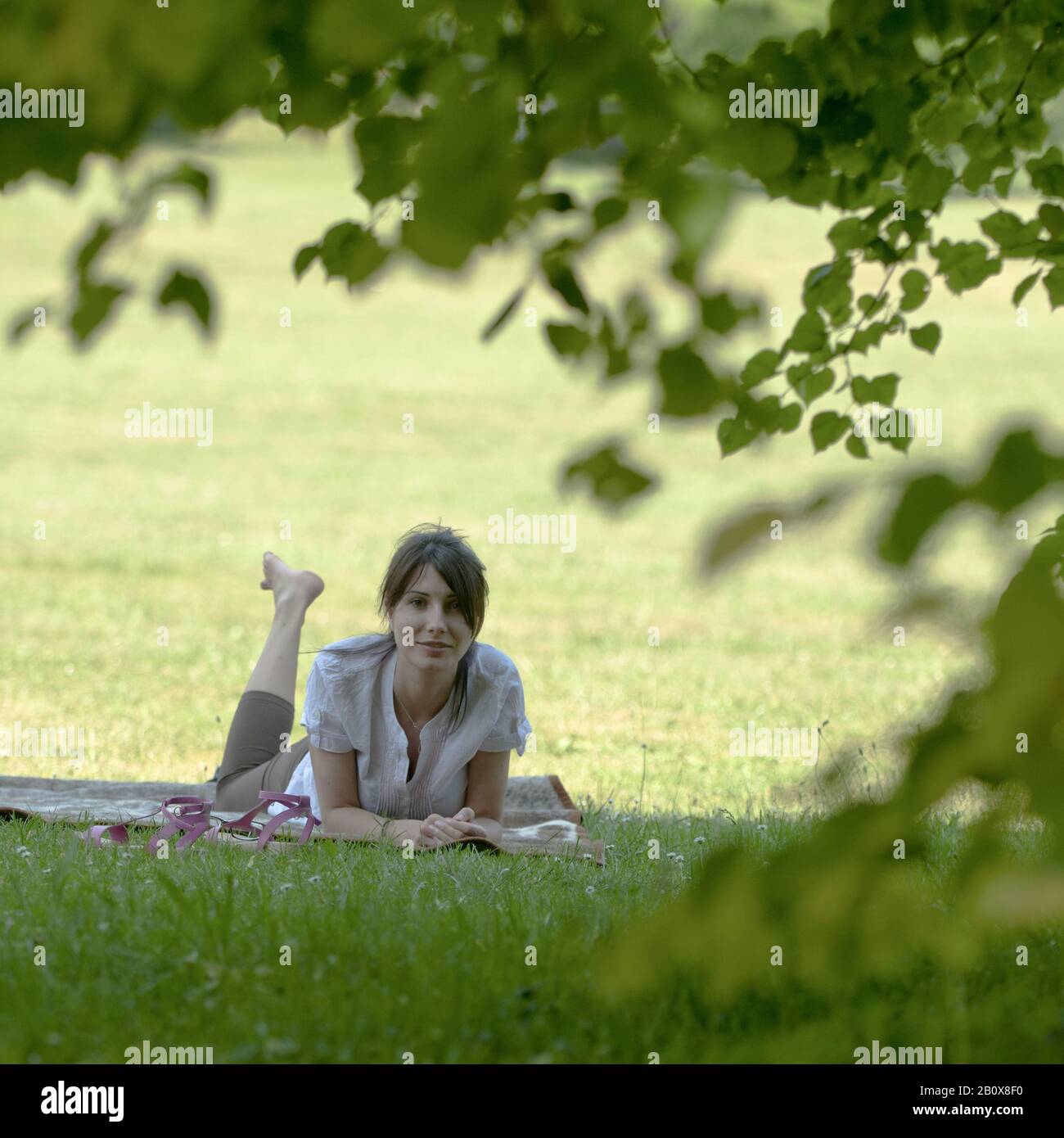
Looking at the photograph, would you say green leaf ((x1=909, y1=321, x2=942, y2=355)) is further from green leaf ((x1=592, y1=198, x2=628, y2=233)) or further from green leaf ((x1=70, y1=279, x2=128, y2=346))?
green leaf ((x1=70, y1=279, x2=128, y2=346))

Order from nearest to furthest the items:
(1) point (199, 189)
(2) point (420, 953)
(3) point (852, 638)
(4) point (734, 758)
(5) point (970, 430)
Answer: (1) point (199, 189)
(2) point (420, 953)
(4) point (734, 758)
(3) point (852, 638)
(5) point (970, 430)

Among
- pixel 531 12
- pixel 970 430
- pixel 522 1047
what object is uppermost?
pixel 970 430

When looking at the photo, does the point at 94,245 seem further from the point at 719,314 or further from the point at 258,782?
the point at 258,782

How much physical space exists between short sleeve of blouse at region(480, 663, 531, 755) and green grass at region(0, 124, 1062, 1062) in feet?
1.69

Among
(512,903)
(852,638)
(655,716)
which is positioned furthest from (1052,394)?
(512,903)

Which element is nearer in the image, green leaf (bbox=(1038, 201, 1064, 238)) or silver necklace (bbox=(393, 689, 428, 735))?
green leaf (bbox=(1038, 201, 1064, 238))

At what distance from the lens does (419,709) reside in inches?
202

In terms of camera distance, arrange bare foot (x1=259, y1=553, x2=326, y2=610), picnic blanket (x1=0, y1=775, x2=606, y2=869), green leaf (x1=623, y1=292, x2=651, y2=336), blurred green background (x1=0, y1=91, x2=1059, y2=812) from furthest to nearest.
Result: blurred green background (x1=0, y1=91, x2=1059, y2=812) < bare foot (x1=259, y1=553, x2=326, y2=610) < picnic blanket (x1=0, y1=775, x2=606, y2=869) < green leaf (x1=623, y1=292, x2=651, y2=336)

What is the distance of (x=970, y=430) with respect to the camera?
71.5 ft

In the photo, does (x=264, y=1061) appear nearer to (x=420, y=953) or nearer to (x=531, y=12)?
(x=420, y=953)

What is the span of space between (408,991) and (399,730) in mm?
2181

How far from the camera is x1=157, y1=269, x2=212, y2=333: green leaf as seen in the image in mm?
1832

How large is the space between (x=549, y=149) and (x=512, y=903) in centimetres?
200

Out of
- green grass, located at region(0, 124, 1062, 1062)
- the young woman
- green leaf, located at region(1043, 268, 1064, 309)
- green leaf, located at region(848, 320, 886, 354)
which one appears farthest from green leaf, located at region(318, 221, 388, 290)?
green leaf, located at region(1043, 268, 1064, 309)
